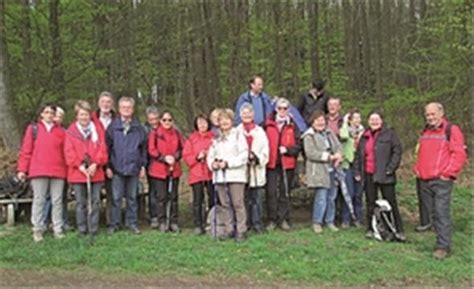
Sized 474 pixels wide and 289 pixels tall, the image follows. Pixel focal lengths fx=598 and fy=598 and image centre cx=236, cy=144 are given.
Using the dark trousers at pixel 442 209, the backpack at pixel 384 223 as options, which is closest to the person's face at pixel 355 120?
the backpack at pixel 384 223

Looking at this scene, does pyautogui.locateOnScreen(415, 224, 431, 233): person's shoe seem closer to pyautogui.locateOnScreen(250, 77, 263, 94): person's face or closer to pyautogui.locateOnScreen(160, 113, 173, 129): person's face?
pyautogui.locateOnScreen(250, 77, 263, 94): person's face

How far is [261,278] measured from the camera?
7020mm

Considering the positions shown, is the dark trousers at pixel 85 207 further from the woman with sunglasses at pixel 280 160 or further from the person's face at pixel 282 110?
the person's face at pixel 282 110

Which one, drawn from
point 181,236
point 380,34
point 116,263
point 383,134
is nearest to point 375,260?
point 383,134

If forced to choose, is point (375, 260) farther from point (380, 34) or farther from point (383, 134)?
point (380, 34)

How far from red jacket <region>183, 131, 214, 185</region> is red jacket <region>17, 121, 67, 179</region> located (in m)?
1.79

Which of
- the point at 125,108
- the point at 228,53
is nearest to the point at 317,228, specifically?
the point at 125,108

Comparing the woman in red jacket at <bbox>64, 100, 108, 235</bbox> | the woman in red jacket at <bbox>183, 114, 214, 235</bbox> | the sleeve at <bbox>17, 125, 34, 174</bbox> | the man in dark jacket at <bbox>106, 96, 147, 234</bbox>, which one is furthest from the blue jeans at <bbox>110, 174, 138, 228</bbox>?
the sleeve at <bbox>17, 125, 34, 174</bbox>

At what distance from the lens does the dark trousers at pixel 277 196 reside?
29.7 ft

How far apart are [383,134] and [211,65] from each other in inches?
556

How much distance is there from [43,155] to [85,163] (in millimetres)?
595

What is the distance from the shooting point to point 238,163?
8445 millimetres

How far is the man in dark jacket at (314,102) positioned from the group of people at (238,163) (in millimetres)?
384

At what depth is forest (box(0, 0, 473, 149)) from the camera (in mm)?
14914
